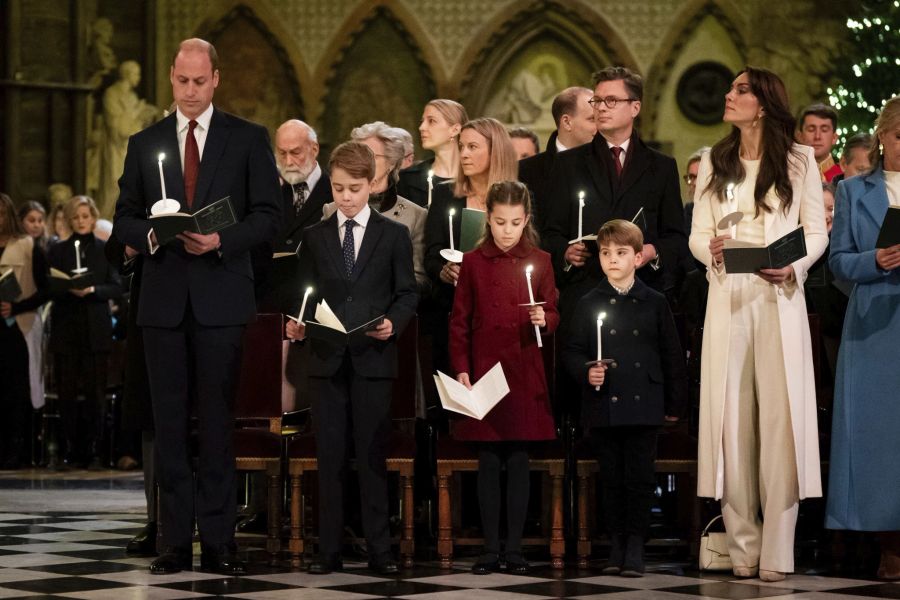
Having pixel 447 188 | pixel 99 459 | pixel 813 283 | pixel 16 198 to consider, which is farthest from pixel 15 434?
pixel 813 283

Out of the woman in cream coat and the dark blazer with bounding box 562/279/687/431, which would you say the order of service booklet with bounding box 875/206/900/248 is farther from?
the dark blazer with bounding box 562/279/687/431

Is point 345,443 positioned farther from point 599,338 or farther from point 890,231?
point 890,231

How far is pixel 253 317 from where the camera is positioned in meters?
5.86

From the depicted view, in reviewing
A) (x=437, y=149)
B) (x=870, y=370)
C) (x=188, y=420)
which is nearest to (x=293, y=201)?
(x=437, y=149)

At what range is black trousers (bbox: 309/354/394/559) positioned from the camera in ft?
19.6

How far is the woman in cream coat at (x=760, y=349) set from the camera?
588cm

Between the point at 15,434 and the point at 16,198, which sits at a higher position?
the point at 16,198

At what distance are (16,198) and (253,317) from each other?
33.9 feet

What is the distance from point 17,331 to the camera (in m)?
11.4

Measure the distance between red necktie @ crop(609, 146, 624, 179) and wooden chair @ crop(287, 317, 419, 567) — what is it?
1065 mm

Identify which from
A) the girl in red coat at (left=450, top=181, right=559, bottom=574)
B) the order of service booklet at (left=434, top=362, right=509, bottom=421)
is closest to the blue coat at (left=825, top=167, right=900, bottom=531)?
the girl in red coat at (left=450, top=181, right=559, bottom=574)

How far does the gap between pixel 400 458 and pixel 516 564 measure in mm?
647

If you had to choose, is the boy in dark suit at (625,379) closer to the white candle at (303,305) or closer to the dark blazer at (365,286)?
the dark blazer at (365,286)

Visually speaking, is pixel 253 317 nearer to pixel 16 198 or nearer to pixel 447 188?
pixel 447 188
